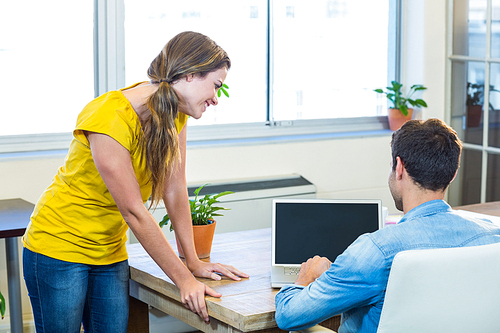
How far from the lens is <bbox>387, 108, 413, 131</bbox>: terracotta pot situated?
13.5 feet

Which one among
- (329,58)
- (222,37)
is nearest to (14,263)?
(222,37)

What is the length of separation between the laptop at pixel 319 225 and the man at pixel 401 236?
32cm

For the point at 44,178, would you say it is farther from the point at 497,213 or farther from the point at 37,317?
the point at 497,213

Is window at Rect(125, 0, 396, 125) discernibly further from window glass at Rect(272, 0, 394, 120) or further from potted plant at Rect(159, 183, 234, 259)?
potted plant at Rect(159, 183, 234, 259)

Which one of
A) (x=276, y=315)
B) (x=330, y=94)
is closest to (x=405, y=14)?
(x=330, y=94)

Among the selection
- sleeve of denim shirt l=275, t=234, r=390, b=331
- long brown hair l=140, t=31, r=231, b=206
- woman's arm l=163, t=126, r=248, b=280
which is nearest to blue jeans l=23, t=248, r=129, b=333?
woman's arm l=163, t=126, r=248, b=280

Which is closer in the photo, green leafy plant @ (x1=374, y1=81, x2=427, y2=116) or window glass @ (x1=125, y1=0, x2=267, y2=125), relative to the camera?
window glass @ (x1=125, y1=0, x2=267, y2=125)

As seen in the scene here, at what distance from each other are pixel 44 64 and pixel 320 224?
204 cm

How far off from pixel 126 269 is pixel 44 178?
4.69 ft

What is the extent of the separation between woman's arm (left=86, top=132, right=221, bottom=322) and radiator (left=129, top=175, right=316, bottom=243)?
173cm

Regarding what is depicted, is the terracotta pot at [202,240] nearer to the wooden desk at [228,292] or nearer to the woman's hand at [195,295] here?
the wooden desk at [228,292]

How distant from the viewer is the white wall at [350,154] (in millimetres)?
3590

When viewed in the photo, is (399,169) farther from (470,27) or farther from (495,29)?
(470,27)

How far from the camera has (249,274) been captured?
1850mm
